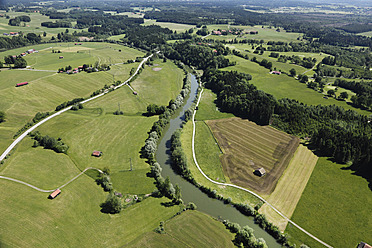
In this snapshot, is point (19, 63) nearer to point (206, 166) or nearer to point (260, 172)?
point (206, 166)

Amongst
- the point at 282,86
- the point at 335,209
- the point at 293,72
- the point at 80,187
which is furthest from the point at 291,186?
the point at 293,72

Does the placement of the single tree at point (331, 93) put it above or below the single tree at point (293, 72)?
below

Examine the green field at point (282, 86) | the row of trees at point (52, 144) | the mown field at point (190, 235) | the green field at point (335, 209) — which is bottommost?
the mown field at point (190, 235)

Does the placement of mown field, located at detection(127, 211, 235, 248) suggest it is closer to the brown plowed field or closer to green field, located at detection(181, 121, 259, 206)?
green field, located at detection(181, 121, 259, 206)

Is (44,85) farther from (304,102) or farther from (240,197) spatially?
(304,102)

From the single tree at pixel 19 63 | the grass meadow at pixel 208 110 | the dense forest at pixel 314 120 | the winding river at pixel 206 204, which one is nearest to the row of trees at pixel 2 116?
the winding river at pixel 206 204

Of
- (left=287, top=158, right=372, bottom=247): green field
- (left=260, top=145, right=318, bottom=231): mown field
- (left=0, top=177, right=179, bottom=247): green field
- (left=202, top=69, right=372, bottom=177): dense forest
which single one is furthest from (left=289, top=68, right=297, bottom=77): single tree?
(left=0, top=177, right=179, bottom=247): green field

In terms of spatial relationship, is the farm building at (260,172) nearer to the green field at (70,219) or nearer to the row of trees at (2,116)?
the green field at (70,219)
